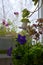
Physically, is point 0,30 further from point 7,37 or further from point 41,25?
point 41,25

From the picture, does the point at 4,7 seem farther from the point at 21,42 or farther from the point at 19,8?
the point at 21,42

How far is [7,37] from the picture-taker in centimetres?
165

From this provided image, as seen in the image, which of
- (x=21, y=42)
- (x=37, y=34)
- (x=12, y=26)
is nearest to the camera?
(x=21, y=42)

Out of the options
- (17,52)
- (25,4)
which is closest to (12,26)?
(25,4)

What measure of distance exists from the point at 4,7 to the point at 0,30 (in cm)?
28

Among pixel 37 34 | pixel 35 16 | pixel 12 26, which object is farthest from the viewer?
pixel 35 16

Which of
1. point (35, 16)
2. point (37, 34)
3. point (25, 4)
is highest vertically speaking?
point (25, 4)

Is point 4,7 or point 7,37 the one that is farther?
point 4,7

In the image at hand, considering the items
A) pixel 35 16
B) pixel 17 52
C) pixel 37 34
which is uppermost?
pixel 35 16

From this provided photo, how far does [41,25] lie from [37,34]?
92 millimetres

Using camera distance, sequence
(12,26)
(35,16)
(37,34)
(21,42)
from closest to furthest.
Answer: (21,42), (37,34), (12,26), (35,16)

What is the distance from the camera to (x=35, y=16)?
6.24 feet

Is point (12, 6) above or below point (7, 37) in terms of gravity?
above

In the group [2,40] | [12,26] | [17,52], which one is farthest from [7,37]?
[17,52]
